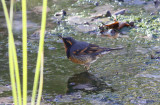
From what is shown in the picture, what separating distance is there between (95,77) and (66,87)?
609 millimetres

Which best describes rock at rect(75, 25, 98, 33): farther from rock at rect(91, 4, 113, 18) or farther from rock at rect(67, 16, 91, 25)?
rock at rect(91, 4, 113, 18)

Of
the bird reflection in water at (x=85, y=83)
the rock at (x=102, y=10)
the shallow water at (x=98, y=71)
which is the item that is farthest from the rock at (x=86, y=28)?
the bird reflection in water at (x=85, y=83)

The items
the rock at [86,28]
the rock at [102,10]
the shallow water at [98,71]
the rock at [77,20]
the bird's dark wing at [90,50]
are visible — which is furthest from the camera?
the rock at [102,10]

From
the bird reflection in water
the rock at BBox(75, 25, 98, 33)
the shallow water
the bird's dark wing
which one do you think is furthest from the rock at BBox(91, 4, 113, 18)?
the bird reflection in water

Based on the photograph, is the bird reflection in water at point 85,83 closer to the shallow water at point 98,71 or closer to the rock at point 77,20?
the shallow water at point 98,71

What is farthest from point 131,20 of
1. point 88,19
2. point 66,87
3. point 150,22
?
point 66,87

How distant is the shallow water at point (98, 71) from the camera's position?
441 centimetres

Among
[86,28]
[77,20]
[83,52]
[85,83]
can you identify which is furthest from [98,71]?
[77,20]

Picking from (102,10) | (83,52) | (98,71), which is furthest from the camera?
(102,10)

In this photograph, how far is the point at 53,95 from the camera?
454 centimetres

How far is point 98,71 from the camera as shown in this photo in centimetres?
551

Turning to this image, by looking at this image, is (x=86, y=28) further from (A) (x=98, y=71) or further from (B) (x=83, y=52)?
(A) (x=98, y=71)

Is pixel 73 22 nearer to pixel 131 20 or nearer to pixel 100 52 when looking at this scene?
pixel 131 20

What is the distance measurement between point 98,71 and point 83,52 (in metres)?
0.57
